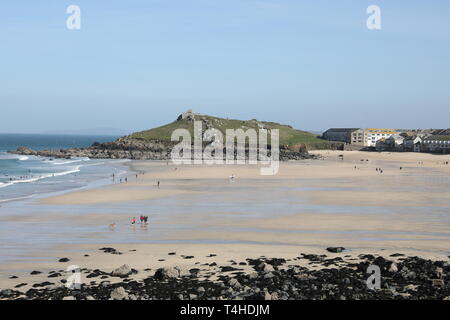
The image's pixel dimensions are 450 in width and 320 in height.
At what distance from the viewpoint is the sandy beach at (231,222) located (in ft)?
86.9

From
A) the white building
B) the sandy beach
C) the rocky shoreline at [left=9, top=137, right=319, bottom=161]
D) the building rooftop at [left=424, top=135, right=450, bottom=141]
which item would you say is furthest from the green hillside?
the sandy beach

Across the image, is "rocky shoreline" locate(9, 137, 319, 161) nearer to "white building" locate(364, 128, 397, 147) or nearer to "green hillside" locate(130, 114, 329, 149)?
"green hillside" locate(130, 114, 329, 149)

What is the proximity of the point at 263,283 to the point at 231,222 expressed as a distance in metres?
15.6

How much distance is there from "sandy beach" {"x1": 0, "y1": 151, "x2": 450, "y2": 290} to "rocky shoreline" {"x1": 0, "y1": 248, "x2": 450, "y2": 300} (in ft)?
3.71

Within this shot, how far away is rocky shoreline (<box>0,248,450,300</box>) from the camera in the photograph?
19312 mm

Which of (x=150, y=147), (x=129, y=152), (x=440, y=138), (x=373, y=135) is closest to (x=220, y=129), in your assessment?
(x=150, y=147)

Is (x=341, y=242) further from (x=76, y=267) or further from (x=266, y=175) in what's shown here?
(x=266, y=175)

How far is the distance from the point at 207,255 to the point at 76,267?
6.38 meters

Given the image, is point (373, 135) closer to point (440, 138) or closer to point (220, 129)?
point (440, 138)

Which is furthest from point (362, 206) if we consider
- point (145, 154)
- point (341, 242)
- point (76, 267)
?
point (145, 154)

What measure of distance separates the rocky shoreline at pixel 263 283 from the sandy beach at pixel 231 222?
1.13 metres

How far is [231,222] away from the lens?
36.4 metres

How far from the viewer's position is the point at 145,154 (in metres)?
133

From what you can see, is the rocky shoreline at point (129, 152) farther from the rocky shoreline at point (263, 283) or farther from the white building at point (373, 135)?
the rocky shoreline at point (263, 283)
